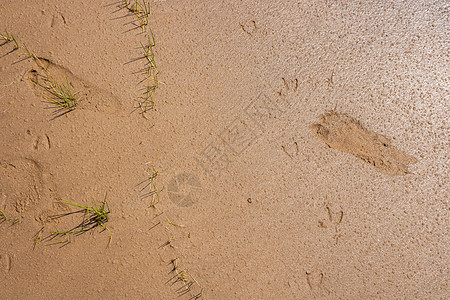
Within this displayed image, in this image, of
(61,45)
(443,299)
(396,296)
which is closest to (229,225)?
(396,296)

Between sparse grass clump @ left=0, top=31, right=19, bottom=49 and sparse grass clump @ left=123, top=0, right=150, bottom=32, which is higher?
sparse grass clump @ left=0, top=31, right=19, bottom=49

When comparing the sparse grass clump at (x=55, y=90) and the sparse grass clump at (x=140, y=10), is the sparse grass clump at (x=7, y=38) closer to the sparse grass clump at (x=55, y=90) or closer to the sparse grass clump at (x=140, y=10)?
the sparse grass clump at (x=55, y=90)

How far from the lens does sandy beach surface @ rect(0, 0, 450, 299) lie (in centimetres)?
138

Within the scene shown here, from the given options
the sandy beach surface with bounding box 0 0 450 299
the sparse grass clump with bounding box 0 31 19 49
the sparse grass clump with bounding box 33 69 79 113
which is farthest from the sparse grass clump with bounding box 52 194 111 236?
the sparse grass clump with bounding box 0 31 19 49

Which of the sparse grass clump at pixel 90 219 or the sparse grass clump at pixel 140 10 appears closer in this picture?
the sparse grass clump at pixel 90 219

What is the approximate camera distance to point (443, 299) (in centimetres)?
141

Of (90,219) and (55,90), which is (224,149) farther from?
(55,90)

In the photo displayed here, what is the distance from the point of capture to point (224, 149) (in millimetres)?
1479

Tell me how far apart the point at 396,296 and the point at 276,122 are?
0.99m

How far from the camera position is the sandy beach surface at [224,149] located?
4.53 feet

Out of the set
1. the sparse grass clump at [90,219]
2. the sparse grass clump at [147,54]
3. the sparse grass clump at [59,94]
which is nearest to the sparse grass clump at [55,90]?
the sparse grass clump at [59,94]

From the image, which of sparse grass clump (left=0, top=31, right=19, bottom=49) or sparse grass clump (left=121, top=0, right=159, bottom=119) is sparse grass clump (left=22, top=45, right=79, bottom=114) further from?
sparse grass clump (left=121, top=0, right=159, bottom=119)

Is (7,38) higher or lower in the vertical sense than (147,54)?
higher

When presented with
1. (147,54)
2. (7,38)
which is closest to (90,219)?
(147,54)
